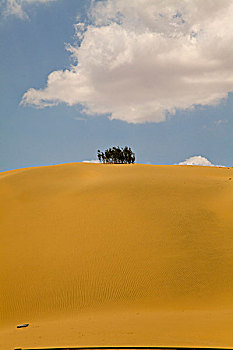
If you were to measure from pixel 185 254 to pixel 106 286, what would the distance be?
3.07m

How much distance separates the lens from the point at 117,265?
1133cm

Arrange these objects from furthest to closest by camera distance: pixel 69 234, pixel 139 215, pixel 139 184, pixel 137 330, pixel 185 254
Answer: pixel 139 184, pixel 139 215, pixel 69 234, pixel 185 254, pixel 137 330

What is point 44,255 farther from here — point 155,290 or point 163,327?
point 163,327

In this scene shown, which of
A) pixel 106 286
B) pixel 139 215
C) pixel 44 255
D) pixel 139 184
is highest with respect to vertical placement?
pixel 139 184

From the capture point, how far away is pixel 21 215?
15133 mm

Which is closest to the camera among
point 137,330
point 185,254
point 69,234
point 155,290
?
point 137,330

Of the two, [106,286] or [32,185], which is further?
[32,185]

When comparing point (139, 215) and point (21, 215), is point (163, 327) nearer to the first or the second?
point (139, 215)

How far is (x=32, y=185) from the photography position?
18828mm

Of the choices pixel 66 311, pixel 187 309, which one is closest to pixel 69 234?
pixel 66 311

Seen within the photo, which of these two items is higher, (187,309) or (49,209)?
(49,209)

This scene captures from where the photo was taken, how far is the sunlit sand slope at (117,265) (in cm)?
774

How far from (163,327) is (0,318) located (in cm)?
479

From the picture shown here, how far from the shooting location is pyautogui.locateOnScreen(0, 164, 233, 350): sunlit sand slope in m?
7.74
